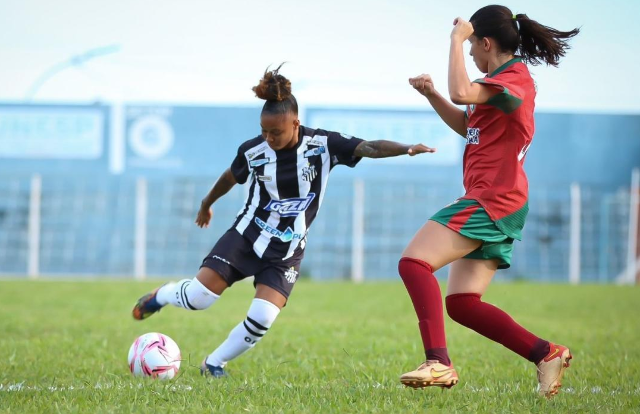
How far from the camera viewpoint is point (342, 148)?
5.52 meters

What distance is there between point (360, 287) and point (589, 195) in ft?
25.1

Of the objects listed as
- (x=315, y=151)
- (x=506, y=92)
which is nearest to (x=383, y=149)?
(x=315, y=151)

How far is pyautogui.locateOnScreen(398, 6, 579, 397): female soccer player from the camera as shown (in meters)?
4.39

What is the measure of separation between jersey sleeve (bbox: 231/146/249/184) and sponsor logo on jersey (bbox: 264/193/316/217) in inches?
11.3

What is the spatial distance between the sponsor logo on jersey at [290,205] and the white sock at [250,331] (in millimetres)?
571

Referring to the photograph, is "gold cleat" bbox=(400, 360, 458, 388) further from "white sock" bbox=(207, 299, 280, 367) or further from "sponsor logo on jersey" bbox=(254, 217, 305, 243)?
"sponsor logo on jersey" bbox=(254, 217, 305, 243)

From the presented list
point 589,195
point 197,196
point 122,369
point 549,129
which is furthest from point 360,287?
point 122,369

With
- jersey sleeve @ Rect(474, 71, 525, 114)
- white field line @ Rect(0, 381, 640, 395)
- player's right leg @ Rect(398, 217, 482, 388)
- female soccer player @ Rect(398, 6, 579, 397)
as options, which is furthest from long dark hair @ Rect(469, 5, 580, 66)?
white field line @ Rect(0, 381, 640, 395)

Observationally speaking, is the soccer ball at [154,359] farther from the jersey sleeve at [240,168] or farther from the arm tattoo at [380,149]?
the arm tattoo at [380,149]

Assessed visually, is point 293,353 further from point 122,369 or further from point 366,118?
point 366,118

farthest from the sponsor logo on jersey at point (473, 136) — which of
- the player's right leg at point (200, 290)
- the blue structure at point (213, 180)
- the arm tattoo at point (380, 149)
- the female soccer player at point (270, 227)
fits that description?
the blue structure at point (213, 180)

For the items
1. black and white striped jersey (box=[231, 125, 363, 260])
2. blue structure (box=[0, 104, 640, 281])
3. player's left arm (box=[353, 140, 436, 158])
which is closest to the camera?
player's left arm (box=[353, 140, 436, 158])

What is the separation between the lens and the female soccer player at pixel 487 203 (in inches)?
173

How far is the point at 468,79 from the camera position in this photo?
419cm
